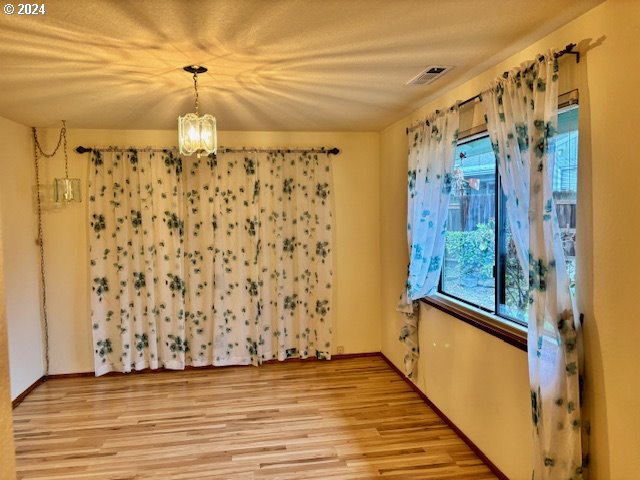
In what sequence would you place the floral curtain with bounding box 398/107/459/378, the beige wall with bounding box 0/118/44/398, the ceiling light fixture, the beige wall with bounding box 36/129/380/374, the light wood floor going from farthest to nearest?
the beige wall with bounding box 36/129/380/374, the beige wall with bounding box 0/118/44/398, the floral curtain with bounding box 398/107/459/378, the light wood floor, the ceiling light fixture

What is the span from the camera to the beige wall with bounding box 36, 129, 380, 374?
4.30 metres

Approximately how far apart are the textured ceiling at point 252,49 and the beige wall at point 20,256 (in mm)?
548

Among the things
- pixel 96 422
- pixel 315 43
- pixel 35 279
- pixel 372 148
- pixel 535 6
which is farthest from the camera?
pixel 372 148

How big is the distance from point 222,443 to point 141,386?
148 centimetres

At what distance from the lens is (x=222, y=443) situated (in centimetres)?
308

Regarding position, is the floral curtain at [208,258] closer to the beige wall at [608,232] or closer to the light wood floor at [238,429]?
the light wood floor at [238,429]

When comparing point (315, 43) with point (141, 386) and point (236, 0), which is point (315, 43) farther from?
point (141, 386)

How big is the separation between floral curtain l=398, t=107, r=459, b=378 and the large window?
157 mm

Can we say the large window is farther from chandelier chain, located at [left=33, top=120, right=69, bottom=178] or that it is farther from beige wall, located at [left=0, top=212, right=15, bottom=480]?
chandelier chain, located at [left=33, top=120, right=69, bottom=178]

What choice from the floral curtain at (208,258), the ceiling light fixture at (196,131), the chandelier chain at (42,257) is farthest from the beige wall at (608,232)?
the chandelier chain at (42,257)

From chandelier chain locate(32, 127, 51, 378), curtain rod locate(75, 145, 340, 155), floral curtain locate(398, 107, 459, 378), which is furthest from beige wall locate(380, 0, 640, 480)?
chandelier chain locate(32, 127, 51, 378)

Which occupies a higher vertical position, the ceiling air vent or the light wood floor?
the ceiling air vent

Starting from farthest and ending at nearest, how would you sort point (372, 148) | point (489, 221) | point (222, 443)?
point (372, 148) → point (222, 443) → point (489, 221)

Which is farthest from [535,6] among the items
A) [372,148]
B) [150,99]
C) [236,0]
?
[372,148]
